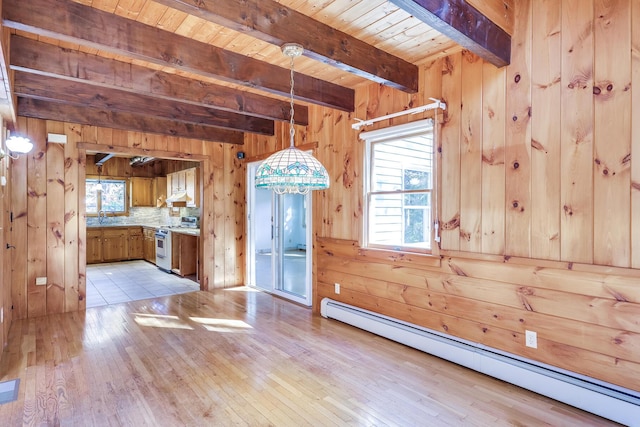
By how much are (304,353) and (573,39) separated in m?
3.21

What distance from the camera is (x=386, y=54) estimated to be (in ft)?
9.78

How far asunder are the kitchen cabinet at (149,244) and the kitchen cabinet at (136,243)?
0.33 feet

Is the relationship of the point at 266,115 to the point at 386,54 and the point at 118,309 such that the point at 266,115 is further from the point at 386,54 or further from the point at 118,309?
the point at 118,309

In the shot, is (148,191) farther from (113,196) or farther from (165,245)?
(165,245)

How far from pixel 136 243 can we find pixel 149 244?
531 millimetres

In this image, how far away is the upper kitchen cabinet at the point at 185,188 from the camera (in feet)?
22.8

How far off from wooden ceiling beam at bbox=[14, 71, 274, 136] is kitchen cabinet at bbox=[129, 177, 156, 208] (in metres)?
5.02

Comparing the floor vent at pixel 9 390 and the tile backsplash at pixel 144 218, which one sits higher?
the tile backsplash at pixel 144 218

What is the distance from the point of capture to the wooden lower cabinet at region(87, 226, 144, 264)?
789 centimetres

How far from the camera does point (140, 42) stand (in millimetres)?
2430

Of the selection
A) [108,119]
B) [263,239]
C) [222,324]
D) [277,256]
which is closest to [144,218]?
[263,239]

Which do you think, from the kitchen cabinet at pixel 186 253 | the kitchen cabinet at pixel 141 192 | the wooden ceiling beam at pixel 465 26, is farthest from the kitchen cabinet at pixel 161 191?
the wooden ceiling beam at pixel 465 26

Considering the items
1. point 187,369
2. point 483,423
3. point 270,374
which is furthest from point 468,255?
point 187,369

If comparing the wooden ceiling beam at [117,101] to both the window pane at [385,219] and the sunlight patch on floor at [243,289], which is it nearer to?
the window pane at [385,219]
